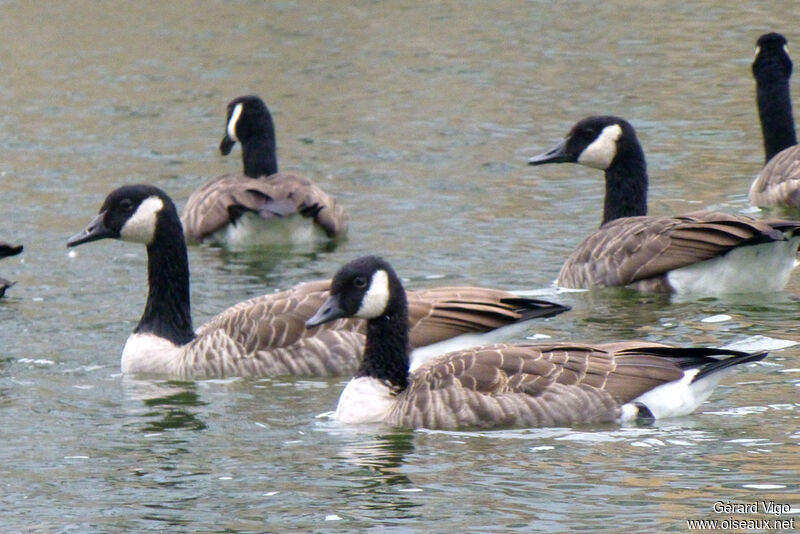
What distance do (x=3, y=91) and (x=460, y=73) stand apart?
7228 mm

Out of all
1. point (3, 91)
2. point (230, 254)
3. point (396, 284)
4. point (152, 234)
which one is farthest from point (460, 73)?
point (396, 284)

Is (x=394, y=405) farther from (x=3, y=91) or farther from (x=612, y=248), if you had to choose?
(x=3, y=91)

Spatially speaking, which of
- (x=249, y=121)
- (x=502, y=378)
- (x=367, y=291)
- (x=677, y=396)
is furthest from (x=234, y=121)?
(x=677, y=396)

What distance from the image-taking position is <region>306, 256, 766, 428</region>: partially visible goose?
9742 millimetres

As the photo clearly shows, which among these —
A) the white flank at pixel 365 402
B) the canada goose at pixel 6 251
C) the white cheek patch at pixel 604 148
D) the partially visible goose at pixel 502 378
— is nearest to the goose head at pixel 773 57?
the white cheek patch at pixel 604 148

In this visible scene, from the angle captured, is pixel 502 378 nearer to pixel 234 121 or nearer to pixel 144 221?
pixel 144 221

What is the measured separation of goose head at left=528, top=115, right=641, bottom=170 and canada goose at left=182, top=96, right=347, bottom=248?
96.0 inches

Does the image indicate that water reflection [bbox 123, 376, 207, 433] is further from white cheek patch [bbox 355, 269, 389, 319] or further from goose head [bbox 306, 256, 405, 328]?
white cheek patch [bbox 355, 269, 389, 319]

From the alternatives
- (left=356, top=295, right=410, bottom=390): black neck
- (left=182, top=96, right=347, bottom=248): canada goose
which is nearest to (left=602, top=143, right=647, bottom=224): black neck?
(left=182, top=96, right=347, bottom=248): canada goose

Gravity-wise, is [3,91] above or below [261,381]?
above

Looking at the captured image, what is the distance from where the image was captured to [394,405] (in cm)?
1020

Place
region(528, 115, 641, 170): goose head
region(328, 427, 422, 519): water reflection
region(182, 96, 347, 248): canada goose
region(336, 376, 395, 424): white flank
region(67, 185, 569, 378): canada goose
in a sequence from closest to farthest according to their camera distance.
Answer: region(328, 427, 422, 519): water reflection < region(336, 376, 395, 424): white flank < region(67, 185, 569, 378): canada goose < region(528, 115, 641, 170): goose head < region(182, 96, 347, 248): canada goose

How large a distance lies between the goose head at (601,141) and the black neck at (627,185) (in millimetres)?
34

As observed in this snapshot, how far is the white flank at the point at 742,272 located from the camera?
42.5 ft
